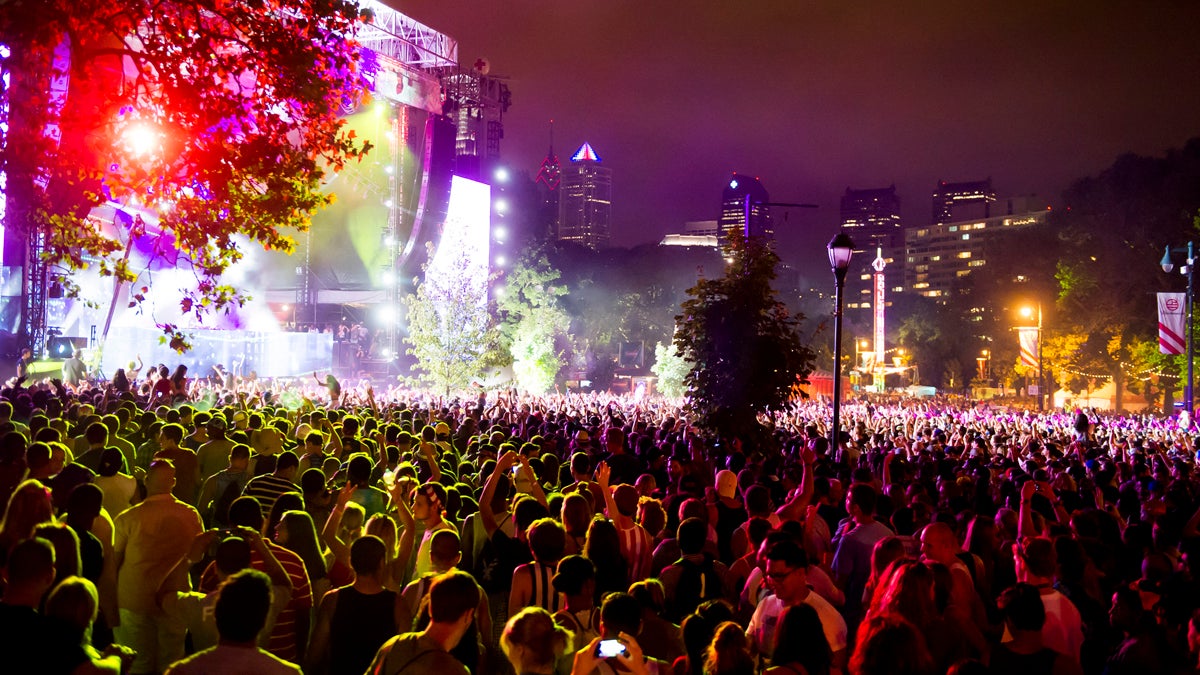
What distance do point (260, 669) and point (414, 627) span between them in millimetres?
1610

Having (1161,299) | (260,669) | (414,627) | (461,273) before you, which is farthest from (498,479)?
(461,273)

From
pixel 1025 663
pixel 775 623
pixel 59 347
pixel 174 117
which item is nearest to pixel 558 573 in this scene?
pixel 775 623

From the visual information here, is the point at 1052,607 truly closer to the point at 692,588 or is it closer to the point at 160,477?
the point at 692,588

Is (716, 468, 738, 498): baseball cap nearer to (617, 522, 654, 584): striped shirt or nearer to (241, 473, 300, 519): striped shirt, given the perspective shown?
(617, 522, 654, 584): striped shirt

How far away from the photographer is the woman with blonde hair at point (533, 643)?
3840 millimetres

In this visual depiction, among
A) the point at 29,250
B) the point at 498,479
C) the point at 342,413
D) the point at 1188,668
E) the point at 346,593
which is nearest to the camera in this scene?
the point at 1188,668

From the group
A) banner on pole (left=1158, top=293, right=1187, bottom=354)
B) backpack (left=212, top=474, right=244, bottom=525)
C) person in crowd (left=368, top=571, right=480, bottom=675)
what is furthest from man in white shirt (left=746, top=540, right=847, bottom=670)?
banner on pole (left=1158, top=293, right=1187, bottom=354)

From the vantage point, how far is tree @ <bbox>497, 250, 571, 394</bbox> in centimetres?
5219

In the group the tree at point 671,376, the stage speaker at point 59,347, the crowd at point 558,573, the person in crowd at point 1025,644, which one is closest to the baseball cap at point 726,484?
the crowd at point 558,573

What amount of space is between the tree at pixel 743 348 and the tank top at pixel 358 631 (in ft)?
39.8

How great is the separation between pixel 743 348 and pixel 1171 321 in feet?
64.6

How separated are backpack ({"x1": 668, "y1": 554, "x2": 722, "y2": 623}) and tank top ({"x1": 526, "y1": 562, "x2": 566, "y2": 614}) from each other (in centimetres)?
74

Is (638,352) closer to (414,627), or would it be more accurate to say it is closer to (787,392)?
(787,392)

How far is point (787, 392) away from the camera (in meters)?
16.9
